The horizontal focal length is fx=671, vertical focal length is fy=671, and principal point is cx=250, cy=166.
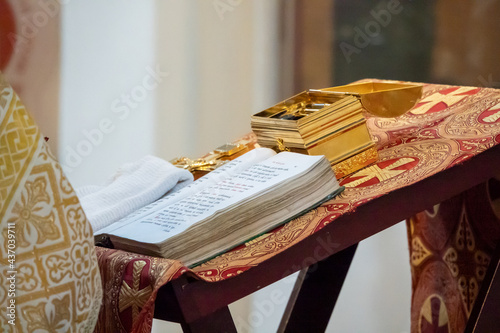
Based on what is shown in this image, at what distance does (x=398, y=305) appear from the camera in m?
2.00

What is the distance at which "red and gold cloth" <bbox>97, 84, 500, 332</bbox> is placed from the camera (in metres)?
0.73

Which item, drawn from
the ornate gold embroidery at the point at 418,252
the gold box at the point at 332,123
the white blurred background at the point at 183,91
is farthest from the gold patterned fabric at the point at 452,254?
the white blurred background at the point at 183,91

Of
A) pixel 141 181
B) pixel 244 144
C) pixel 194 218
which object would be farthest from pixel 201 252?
pixel 244 144

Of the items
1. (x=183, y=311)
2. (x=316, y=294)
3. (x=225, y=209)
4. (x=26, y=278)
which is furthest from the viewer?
(x=316, y=294)

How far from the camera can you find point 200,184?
99 centimetres

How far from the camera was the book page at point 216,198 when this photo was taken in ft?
2.68

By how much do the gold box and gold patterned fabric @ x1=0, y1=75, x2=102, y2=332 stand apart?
483mm

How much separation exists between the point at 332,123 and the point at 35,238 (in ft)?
1.91

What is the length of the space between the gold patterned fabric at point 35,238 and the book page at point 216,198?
0.60 feet

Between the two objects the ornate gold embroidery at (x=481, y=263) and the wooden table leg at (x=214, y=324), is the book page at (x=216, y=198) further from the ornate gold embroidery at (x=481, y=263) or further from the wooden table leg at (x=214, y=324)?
the ornate gold embroidery at (x=481, y=263)

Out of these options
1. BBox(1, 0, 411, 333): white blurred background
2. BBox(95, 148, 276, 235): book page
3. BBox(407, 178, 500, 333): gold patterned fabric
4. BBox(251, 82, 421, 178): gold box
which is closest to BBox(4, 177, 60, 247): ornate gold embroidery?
BBox(95, 148, 276, 235): book page

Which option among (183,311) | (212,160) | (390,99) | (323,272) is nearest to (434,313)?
(323,272)

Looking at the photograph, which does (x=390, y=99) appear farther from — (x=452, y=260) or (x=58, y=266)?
(x=58, y=266)

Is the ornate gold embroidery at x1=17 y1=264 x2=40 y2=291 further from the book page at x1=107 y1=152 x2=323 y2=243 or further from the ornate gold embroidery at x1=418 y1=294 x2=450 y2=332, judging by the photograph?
the ornate gold embroidery at x1=418 y1=294 x2=450 y2=332
